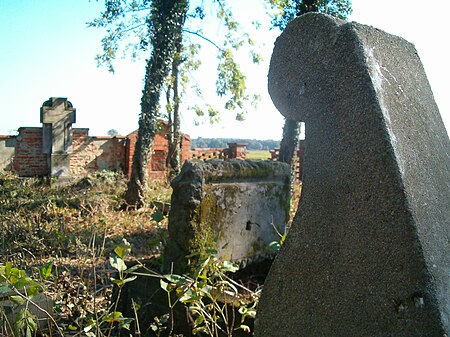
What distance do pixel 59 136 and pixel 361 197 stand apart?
44.9 ft

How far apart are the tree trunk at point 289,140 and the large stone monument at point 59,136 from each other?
21.2 ft

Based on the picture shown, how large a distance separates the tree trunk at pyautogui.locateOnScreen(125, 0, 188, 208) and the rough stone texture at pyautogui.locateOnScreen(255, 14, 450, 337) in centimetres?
874

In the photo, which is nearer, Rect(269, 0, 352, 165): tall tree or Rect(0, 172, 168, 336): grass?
Rect(0, 172, 168, 336): grass

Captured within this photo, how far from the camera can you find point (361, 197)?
1537 mm

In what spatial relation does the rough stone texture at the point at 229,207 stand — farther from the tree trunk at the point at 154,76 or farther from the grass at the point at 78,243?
the tree trunk at the point at 154,76

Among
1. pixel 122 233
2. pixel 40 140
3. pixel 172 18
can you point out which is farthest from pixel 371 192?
pixel 40 140

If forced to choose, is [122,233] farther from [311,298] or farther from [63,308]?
[311,298]

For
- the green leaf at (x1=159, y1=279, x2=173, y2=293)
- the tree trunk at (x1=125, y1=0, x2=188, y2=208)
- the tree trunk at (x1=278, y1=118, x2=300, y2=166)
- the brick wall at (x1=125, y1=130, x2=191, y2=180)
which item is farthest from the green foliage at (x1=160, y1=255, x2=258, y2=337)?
the brick wall at (x1=125, y1=130, x2=191, y2=180)

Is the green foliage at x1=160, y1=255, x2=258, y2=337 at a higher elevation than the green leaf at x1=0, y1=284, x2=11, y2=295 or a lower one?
lower

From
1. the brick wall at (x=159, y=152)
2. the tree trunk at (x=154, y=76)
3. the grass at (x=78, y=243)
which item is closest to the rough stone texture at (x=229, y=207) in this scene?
the grass at (x=78, y=243)

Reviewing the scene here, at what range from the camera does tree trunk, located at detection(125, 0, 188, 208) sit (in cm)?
1038

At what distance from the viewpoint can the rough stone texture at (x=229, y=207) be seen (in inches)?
137

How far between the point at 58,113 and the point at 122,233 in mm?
7510

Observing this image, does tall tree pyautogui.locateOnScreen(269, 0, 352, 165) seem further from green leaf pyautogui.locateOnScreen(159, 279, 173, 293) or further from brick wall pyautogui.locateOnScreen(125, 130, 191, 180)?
green leaf pyautogui.locateOnScreen(159, 279, 173, 293)
